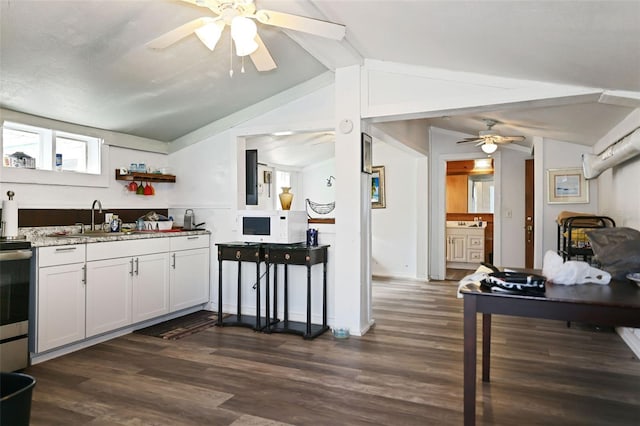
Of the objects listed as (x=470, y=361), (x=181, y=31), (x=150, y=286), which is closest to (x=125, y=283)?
(x=150, y=286)

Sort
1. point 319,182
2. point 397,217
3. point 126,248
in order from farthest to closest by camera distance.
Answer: point 319,182 → point 397,217 → point 126,248

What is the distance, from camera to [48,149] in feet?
12.3

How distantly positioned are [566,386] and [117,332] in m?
3.61

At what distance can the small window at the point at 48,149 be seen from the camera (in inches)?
137

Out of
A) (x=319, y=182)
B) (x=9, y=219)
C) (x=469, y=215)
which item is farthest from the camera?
(x=469, y=215)

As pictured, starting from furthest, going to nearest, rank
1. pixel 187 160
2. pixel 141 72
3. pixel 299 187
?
pixel 299 187, pixel 187 160, pixel 141 72

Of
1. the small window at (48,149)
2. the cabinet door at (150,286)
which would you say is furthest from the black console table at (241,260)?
the small window at (48,149)

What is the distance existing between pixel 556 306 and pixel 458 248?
629cm

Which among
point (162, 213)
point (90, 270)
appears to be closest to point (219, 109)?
point (162, 213)

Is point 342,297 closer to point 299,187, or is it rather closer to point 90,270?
point 90,270

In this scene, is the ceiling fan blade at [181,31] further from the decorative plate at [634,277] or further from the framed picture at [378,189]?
the framed picture at [378,189]

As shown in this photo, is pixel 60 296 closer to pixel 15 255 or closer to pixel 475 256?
pixel 15 255

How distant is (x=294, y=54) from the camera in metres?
3.57

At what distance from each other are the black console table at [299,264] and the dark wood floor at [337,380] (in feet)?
0.50
